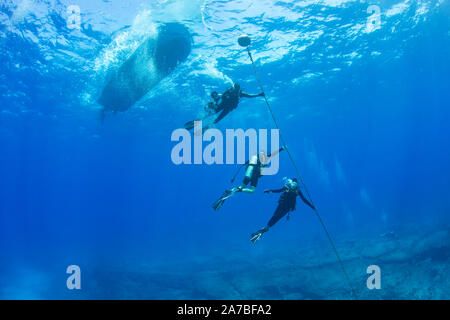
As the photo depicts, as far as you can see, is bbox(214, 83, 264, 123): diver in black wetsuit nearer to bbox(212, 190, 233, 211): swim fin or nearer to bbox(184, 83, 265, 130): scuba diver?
bbox(184, 83, 265, 130): scuba diver

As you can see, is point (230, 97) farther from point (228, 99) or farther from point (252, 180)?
point (252, 180)

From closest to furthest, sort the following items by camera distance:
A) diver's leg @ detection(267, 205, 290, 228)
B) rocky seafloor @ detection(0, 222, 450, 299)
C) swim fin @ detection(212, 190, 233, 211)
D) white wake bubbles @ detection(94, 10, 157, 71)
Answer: swim fin @ detection(212, 190, 233, 211) → diver's leg @ detection(267, 205, 290, 228) → rocky seafloor @ detection(0, 222, 450, 299) → white wake bubbles @ detection(94, 10, 157, 71)

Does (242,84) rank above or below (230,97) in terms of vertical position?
above

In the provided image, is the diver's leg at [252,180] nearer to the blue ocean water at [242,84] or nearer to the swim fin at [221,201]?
the swim fin at [221,201]

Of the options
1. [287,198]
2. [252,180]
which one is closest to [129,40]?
[252,180]

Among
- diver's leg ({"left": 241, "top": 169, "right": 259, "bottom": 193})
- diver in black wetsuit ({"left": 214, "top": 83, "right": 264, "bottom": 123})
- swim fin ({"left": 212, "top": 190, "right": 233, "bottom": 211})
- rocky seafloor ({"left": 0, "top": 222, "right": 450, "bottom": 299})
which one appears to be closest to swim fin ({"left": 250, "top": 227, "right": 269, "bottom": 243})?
diver's leg ({"left": 241, "top": 169, "right": 259, "bottom": 193})

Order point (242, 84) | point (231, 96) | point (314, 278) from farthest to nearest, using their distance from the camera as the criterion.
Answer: point (242, 84) → point (314, 278) → point (231, 96)

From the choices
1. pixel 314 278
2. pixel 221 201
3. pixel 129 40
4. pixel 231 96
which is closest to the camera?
pixel 221 201

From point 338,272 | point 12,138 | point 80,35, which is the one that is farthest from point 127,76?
A: point 12,138

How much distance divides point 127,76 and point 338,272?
1508 centimetres

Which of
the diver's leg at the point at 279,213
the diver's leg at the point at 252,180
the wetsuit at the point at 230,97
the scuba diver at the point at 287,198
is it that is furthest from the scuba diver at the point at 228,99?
the diver's leg at the point at 279,213
